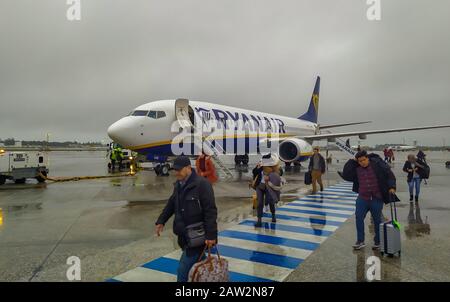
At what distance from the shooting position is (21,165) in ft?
46.6

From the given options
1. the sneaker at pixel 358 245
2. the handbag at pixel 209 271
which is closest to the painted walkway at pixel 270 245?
the sneaker at pixel 358 245

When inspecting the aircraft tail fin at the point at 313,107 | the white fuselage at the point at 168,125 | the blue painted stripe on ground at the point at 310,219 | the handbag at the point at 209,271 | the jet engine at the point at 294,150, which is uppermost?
the aircraft tail fin at the point at 313,107

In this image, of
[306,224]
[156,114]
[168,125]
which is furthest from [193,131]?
[306,224]

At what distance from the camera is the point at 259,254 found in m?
4.95

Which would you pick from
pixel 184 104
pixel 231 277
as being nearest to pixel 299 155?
pixel 184 104

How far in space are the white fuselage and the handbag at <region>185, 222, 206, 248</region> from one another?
475 inches

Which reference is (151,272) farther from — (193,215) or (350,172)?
(350,172)

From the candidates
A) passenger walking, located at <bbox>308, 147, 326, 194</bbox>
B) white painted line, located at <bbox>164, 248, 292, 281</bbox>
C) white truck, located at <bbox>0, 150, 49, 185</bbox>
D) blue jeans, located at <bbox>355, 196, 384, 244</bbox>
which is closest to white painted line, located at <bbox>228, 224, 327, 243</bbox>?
blue jeans, located at <bbox>355, 196, 384, 244</bbox>

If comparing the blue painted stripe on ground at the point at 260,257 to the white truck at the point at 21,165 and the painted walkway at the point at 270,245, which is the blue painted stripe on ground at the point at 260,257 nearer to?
the painted walkway at the point at 270,245

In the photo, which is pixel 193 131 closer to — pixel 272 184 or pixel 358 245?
pixel 272 184

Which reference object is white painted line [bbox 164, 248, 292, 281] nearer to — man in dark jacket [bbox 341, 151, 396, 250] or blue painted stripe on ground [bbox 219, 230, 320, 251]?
blue painted stripe on ground [bbox 219, 230, 320, 251]

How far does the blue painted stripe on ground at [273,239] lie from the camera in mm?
5289

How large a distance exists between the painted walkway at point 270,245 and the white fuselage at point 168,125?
28.2ft
